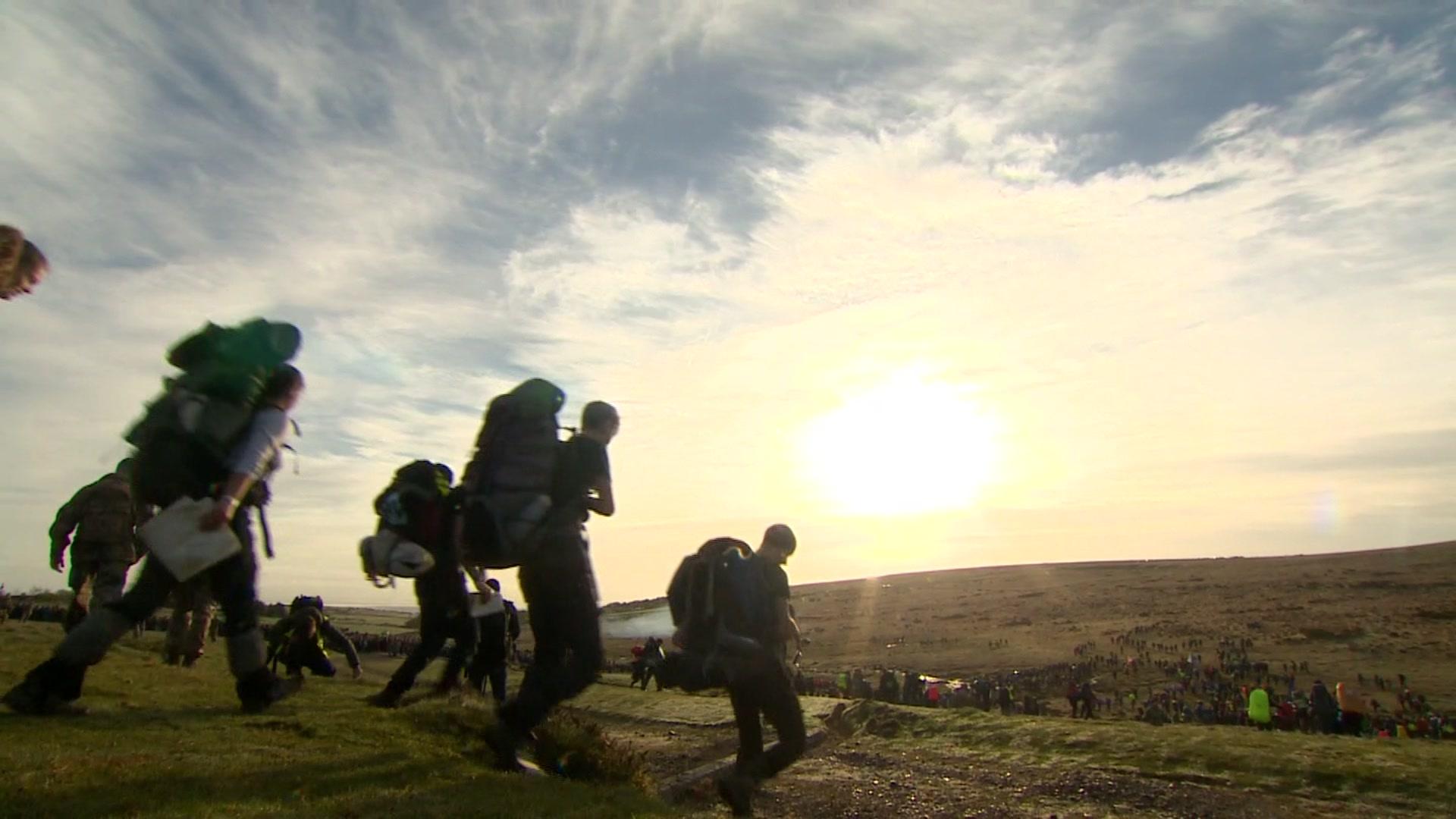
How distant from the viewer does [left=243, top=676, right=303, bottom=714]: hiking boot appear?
18.7 ft

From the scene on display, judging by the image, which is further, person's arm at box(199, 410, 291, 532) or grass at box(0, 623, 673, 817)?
person's arm at box(199, 410, 291, 532)

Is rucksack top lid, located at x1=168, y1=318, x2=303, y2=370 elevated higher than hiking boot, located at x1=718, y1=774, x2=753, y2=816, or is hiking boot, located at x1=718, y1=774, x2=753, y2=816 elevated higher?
rucksack top lid, located at x1=168, y1=318, x2=303, y2=370

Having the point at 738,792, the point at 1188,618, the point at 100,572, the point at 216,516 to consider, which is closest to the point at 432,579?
the point at 216,516

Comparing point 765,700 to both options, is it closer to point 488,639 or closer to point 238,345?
point 488,639

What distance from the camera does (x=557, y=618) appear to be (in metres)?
5.14

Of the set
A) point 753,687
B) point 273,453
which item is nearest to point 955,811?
point 753,687

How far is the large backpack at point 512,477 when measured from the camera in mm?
5082

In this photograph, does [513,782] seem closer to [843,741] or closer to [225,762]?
[225,762]

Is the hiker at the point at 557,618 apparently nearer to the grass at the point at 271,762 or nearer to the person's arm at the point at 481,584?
the grass at the point at 271,762

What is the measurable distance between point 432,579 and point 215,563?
2376mm

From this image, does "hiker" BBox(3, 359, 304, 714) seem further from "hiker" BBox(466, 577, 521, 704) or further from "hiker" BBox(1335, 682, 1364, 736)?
"hiker" BBox(1335, 682, 1364, 736)

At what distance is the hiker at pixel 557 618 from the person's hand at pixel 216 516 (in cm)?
149

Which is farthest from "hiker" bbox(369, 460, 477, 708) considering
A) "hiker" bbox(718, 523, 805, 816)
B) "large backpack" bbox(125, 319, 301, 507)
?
"hiker" bbox(718, 523, 805, 816)

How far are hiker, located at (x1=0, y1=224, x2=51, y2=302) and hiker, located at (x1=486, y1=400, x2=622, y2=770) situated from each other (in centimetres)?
271
